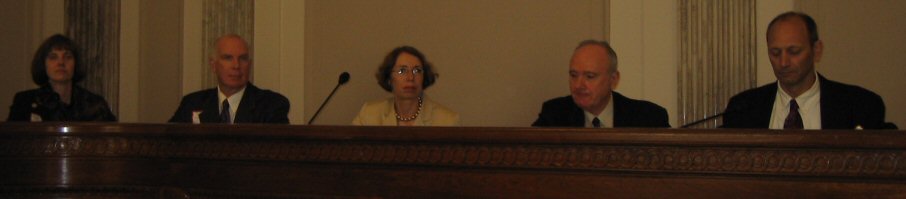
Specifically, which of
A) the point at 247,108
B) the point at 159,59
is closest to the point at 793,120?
the point at 247,108

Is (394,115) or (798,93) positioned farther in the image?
(394,115)

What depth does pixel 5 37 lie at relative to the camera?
5.77 meters

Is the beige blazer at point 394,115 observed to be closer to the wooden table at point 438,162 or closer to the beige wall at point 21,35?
the wooden table at point 438,162

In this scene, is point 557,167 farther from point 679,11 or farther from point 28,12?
point 28,12

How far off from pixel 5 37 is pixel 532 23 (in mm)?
2983

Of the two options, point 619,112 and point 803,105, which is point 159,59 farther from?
point 803,105

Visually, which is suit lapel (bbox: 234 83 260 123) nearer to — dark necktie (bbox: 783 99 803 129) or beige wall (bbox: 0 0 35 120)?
dark necktie (bbox: 783 99 803 129)

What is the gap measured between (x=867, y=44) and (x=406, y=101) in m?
1.85

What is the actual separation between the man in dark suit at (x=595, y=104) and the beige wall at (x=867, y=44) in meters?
1.12

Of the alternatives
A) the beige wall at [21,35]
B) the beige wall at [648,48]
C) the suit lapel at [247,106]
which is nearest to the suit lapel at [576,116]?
the beige wall at [648,48]

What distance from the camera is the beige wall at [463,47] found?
184 inches

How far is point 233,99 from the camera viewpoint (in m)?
4.04

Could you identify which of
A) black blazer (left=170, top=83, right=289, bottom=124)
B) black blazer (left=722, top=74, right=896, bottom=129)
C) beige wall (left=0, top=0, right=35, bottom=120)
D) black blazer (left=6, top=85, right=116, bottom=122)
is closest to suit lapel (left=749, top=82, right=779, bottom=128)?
black blazer (left=722, top=74, right=896, bottom=129)

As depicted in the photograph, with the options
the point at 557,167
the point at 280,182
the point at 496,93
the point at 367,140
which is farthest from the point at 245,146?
the point at 496,93
